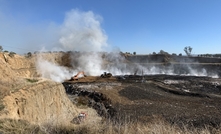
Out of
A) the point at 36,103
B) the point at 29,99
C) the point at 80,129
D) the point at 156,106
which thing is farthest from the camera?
the point at 156,106

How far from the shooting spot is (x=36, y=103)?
394 inches

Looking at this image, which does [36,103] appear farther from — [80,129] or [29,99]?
[80,129]

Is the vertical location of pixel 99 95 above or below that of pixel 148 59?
below

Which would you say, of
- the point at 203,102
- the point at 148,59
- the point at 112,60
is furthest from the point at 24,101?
the point at 148,59

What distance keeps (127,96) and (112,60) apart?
36.5 meters

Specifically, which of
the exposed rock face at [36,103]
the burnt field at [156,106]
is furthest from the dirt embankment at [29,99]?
the burnt field at [156,106]

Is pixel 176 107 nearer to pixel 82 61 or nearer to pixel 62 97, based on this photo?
pixel 62 97

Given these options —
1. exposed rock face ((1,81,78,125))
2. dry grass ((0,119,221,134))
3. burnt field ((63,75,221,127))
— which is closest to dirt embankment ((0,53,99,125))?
exposed rock face ((1,81,78,125))

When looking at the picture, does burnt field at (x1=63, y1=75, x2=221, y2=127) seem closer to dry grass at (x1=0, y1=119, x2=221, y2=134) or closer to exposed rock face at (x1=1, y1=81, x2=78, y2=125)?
exposed rock face at (x1=1, y1=81, x2=78, y2=125)

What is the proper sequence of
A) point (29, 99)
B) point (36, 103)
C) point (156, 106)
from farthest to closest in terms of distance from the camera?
point (156, 106) < point (36, 103) < point (29, 99)

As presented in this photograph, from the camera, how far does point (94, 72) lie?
48625 millimetres

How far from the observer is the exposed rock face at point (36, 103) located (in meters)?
7.94

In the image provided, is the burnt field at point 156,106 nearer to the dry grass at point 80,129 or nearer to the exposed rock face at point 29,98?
the exposed rock face at point 29,98

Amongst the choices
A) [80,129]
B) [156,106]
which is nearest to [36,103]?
[80,129]
